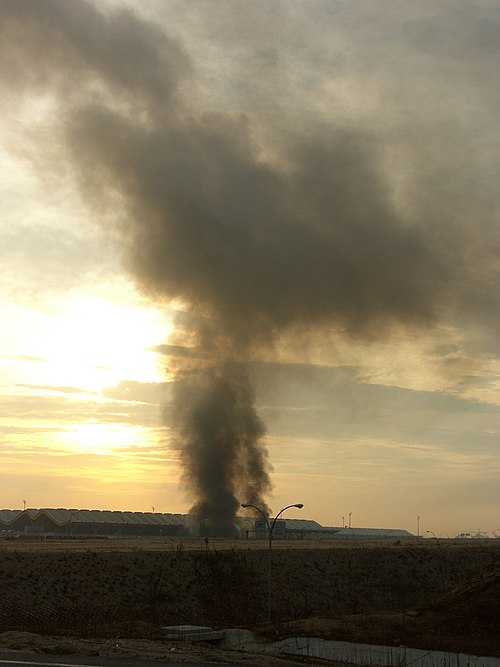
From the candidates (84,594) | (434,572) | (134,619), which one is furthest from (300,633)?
(434,572)

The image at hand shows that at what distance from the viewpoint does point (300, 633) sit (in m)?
41.2

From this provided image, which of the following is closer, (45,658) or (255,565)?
(45,658)

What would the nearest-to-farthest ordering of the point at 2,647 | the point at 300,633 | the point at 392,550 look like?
the point at 2,647 → the point at 300,633 → the point at 392,550

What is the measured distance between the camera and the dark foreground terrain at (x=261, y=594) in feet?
141

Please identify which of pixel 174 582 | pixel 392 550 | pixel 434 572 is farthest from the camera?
pixel 392 550

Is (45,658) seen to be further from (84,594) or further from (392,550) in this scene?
(392,550)

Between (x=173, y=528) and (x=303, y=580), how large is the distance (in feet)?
386

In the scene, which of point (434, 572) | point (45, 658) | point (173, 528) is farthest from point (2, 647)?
point (173, 528)

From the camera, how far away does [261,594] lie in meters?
76.8

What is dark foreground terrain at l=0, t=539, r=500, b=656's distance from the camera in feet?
141

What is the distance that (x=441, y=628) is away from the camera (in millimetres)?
43812

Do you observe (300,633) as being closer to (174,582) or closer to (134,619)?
(134,619)

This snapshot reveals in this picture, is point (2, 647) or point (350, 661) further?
point (350, 661)

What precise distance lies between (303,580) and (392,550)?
2322 centimetres
